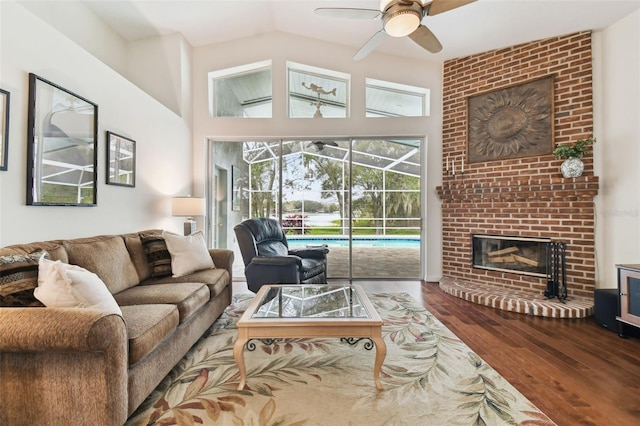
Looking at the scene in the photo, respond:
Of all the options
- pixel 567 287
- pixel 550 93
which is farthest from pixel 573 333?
pixel 550 93

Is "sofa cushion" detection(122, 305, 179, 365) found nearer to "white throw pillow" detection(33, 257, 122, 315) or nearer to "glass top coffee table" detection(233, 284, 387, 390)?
"white throw pillow" detection(33, 257, 122, 315)

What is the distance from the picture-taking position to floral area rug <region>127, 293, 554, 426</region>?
60.8 inches

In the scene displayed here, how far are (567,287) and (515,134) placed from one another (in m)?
1.90

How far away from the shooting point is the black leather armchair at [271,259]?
10.2 ft

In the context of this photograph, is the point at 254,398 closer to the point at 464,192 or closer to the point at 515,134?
the point at 464,192

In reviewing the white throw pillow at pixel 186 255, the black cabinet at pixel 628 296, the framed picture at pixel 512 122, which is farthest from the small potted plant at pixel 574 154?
the white throw pillow at pixel 186 255

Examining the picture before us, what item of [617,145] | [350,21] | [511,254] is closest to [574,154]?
[617,145]

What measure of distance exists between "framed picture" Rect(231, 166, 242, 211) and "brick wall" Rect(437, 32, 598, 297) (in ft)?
10.4

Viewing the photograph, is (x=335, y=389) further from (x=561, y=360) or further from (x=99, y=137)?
(x=99, y=137)

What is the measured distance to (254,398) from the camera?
170 centimetres

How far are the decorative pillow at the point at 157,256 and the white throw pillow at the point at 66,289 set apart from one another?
1.18m

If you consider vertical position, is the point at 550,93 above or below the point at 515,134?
above

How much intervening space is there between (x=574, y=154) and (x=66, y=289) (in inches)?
176

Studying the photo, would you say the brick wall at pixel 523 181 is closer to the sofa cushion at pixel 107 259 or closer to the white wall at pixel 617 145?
the white wall at pixel 617 145
